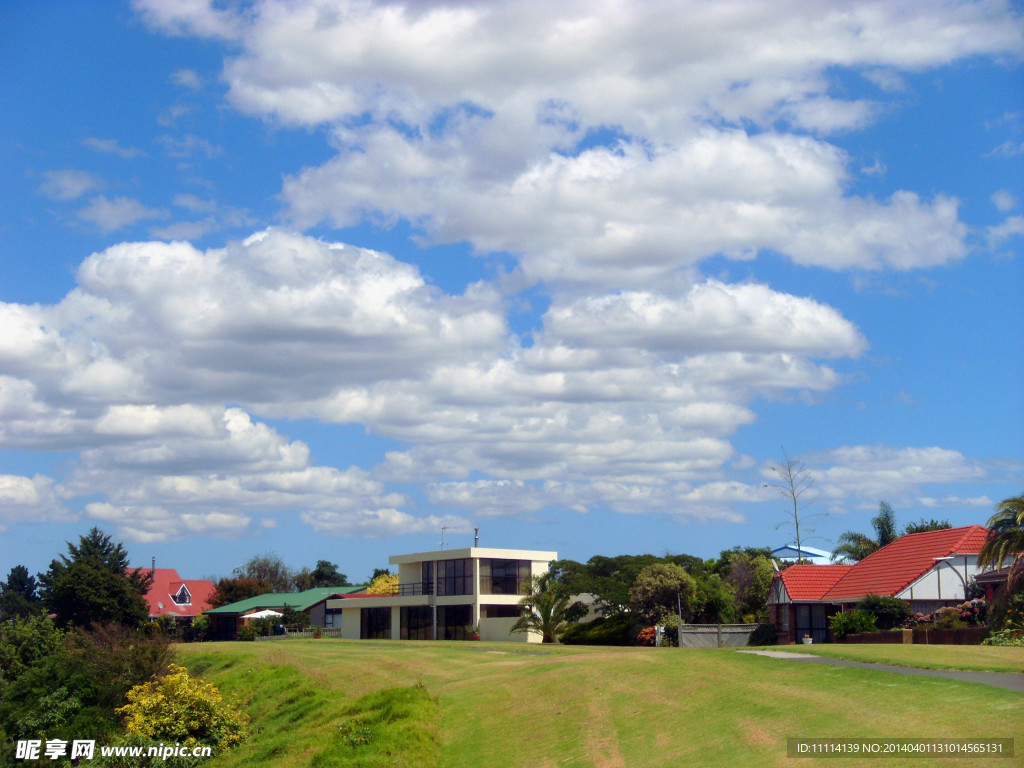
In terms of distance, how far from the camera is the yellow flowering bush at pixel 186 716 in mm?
28609

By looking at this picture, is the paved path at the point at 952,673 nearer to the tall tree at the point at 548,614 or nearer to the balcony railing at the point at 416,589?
the tall tree at the point at 548,614

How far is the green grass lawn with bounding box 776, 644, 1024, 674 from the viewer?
20748 mm

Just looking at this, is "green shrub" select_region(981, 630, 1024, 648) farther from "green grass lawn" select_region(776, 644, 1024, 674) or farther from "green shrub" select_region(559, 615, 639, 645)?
"green shrub" select_region(559, 615, 639, 645)

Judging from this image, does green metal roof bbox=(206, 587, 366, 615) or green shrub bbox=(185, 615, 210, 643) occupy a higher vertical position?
green metal roof bbox=(206, 587, 366, 615)

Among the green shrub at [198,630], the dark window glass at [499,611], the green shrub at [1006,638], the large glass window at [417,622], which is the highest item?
the green shrub at [1006,638]

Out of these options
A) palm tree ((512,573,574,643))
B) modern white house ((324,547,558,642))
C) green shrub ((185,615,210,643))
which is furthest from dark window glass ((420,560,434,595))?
green shrub ((185,615,210,643))

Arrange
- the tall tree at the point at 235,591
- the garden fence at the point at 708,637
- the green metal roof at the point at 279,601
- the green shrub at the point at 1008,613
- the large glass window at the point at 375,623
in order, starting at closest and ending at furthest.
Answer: the green shrub at the point at 1008,613 → the garden fence at the point at 708,637 → the large glass window at the point at 375,623 → the green metal roof at the point at 279,601 → the tall tree at the point at 235,591

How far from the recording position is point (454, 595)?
6738cm

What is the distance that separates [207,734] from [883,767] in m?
21.9

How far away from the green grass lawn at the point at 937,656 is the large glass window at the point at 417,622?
4409 centimetres

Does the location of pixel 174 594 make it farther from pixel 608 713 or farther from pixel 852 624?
pixel 608 713

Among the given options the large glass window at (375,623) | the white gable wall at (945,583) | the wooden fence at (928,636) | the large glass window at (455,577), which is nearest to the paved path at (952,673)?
the wooden fence at (928,636)

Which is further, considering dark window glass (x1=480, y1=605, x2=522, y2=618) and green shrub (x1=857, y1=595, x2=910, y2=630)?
dark window glass (x1=480, y1=605, x2=522, y2=618)

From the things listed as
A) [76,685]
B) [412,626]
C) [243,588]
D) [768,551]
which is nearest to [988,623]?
[76,685]
